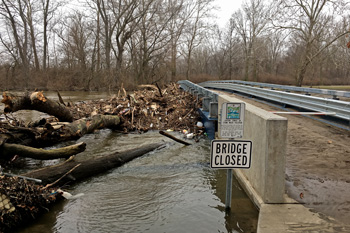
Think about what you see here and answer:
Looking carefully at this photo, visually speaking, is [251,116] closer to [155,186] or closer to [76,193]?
[155,186]

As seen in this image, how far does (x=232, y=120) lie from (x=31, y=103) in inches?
231

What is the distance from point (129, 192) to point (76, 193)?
1.06m

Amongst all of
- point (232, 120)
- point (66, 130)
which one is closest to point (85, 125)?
point (66, 130)

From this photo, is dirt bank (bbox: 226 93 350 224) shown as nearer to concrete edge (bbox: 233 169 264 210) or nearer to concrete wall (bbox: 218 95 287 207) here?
concrete wall (bbox: 218 95 287 207)

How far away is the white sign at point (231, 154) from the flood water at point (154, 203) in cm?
96

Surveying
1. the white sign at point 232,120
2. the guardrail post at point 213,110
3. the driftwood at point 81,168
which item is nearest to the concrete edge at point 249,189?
the white sign at point 232,120

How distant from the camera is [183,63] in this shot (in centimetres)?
7406

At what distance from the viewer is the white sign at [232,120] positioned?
3918mm

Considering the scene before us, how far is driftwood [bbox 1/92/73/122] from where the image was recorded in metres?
6.82

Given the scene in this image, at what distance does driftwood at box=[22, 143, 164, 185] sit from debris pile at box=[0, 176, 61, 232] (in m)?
0.55

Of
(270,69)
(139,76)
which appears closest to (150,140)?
(139,76)

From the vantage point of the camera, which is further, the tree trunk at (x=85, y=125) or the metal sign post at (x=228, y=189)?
the tree trunk at (x=85, y=125)

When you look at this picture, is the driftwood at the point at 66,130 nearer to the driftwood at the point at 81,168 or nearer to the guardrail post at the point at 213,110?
the driftwood at the point at 81,168

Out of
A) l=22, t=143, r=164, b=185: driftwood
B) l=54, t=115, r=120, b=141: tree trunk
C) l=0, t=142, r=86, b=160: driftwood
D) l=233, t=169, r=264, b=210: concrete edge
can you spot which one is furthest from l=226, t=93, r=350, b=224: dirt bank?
l=54, t=115, r=120, b=141: tree trunk
